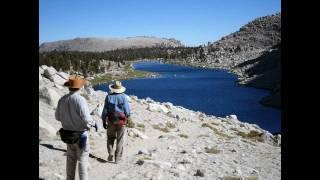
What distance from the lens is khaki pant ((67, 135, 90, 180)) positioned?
8781 millimetres

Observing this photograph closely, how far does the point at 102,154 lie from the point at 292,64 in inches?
441

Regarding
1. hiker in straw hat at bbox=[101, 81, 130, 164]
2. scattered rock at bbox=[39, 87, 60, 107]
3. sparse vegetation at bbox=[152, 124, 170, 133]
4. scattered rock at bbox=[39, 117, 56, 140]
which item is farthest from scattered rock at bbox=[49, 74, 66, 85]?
hiker in straw hat at bbox=[101, 81, 130, 164]

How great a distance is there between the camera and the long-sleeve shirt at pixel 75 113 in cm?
863

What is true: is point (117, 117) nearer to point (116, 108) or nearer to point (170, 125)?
point (116, 108)

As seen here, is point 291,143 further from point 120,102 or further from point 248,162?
point 248,162

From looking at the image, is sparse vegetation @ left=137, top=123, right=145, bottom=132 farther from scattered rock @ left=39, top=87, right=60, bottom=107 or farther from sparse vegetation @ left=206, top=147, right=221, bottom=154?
sparse vegetation @ left=206, top=147, right=221, bottom=154

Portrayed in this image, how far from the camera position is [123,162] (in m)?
12.5

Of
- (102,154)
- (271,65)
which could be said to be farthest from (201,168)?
(271,65)

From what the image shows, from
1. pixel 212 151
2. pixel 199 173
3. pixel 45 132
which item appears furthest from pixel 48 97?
pixel 199 173

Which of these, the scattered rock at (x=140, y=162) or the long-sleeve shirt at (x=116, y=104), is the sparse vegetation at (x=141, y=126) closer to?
the scattered rock at (x=140, y=162)

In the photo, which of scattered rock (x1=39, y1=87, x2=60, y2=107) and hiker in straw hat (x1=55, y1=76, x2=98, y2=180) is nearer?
hiker in straw hat (x1=55, y1=76, x2=98, y2=180)

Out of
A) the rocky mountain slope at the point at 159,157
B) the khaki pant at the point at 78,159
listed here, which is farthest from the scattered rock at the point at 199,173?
the khaki pant at the point at 78,159

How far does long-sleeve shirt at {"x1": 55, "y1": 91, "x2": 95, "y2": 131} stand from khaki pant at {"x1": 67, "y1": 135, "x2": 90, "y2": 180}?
40 centimetres

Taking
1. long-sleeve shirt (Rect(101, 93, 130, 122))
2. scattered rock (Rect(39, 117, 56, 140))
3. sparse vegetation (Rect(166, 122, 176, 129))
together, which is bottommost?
sparse vegetation (Rect(166, 122, 176, 129))
